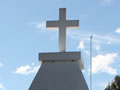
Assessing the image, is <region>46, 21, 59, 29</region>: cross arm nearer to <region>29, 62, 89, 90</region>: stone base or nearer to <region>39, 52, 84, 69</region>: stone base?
<region>39, 52, 84, 69</region>: stone base

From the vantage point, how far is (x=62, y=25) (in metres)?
18.7

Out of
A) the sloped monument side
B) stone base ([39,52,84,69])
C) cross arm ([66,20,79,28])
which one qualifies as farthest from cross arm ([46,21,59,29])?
stone base ([39,52,84,69])

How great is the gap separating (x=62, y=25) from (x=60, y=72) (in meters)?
2.67

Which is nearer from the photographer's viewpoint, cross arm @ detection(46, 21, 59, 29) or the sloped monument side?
the sloped monument side

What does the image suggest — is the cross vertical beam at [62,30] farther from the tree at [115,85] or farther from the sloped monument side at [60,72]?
the tree at [115,85]

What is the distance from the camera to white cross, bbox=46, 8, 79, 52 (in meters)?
18.3

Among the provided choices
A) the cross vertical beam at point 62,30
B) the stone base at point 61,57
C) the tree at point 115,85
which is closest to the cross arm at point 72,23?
the cross vertical beam at point 62,30

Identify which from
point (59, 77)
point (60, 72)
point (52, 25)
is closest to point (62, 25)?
point (52, 25)

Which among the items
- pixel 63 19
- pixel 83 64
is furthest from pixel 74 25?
pixel 83 64

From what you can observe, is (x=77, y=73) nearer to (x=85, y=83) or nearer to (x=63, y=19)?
(x=85, y=83)

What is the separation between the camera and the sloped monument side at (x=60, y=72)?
17.0 m

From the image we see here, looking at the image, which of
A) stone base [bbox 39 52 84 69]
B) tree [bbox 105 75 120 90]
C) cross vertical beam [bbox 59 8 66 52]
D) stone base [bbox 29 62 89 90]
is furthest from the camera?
tree [bbox 105 75 120 90]

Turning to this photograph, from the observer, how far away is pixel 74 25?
730 inches

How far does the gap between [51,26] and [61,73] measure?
277cm
